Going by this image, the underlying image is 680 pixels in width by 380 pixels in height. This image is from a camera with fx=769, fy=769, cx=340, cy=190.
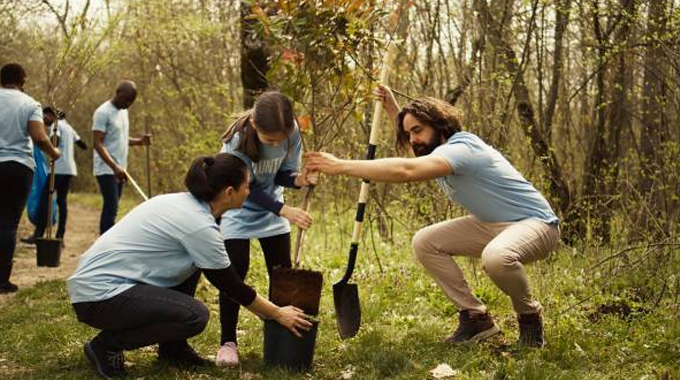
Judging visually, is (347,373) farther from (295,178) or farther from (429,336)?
(295,178)

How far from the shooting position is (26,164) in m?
6.23

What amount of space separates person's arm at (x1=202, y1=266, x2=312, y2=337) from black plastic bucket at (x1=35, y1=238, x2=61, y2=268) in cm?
391

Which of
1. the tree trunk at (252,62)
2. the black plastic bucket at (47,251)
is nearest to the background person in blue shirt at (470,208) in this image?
the tree trunk at (252,62)

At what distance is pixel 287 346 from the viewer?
4023 mm

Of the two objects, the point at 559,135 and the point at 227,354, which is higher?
the point at 559,135

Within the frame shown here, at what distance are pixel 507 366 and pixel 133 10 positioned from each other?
10649 mm

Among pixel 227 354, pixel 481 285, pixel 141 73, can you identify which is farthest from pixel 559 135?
pixel 141 73

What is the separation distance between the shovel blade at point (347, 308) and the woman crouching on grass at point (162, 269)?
608 millimetres

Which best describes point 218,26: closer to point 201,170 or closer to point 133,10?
point 133,10

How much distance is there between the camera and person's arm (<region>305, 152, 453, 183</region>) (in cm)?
385

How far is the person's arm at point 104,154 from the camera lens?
25.1ft

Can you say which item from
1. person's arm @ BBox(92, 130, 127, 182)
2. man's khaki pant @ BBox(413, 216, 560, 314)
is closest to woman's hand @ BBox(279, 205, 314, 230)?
man's khaki pant @ BBox(413, 216, 560, 314)

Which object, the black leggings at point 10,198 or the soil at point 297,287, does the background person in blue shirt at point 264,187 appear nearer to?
the soil at point 297,287

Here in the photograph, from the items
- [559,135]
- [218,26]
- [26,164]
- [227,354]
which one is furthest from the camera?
[218,26]
